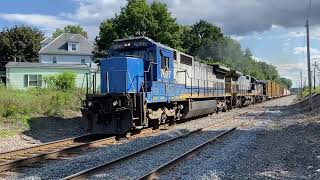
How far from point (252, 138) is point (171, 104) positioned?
17.9ft

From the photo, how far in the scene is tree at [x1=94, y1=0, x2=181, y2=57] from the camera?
4775cm

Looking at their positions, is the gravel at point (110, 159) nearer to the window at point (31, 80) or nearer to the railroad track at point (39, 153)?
the railroad track at point (39, 153)

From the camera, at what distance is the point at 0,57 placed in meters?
72.9

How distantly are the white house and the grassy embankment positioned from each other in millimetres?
50838

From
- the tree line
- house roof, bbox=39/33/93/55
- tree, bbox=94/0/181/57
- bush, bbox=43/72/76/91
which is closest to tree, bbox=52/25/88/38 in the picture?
the tree line

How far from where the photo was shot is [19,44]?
73.2 metres

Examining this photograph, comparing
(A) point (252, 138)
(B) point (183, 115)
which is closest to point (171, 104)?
(B) point (183, 115)

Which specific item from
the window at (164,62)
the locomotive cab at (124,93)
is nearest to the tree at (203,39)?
the window at (164,62)

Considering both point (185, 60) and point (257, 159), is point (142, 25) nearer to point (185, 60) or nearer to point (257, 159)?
point (185, 60)

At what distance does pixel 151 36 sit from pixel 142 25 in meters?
1.59

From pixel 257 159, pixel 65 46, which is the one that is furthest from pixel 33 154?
pixel 65 46

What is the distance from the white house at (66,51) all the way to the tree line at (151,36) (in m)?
4.27

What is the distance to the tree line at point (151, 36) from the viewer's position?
47.9m

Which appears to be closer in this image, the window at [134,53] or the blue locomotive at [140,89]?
the blue locomotive at [140,89]
